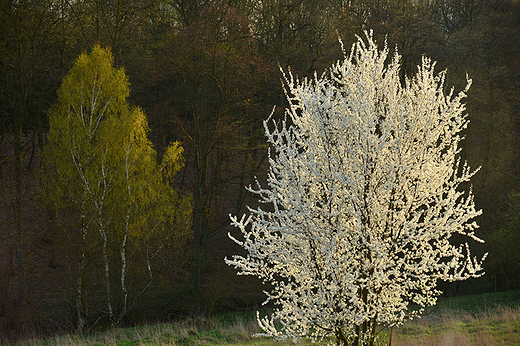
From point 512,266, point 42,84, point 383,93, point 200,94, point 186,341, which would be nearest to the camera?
point 383,93

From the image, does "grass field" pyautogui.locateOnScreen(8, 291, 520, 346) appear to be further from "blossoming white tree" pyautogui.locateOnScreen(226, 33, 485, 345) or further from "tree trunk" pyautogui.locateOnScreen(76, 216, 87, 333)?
"blossoming white tree" pyautogui.locateOnScreen(226, 33, 485, 345)

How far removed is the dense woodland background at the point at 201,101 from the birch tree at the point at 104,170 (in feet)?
1.72

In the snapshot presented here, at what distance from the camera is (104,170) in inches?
664

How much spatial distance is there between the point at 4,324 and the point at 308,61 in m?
17.2

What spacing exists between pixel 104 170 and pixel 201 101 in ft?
20.0

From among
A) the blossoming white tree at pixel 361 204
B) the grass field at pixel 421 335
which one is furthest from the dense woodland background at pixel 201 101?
the blossoming white tree at pixel 361 204

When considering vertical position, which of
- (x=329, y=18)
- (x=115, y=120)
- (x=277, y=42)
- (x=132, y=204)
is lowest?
(x=132, y=204)

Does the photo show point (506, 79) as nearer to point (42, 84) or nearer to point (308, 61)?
A: point (308, 61)

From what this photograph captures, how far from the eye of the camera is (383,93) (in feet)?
23.1

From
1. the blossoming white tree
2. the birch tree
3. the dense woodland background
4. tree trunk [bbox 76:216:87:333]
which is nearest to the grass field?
tree trunk [bbox 76:216:87:333]

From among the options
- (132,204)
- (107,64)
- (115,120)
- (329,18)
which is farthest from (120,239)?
(329,18)

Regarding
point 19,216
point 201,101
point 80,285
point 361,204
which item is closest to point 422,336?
point 361,204

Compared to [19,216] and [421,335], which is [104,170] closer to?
[19,216]

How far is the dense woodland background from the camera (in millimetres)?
18562
